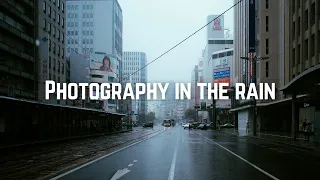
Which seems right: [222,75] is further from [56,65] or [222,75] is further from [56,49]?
[56,49]

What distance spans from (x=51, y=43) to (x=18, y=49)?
12.3m

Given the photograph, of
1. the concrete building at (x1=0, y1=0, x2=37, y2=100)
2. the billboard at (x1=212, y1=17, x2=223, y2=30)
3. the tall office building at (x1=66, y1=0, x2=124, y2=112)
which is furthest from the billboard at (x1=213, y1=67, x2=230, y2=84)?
the concrete building at (x1=0, y1=0, x2=37, y2=100)

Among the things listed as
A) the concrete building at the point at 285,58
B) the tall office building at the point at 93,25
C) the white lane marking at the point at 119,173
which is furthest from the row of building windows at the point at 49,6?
the white lane marking at the point at 119,173

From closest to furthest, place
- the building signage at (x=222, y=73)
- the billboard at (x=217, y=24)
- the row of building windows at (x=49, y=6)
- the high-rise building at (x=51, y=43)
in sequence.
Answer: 1. the high-rise building at (x=51, y=43)
2. the row of building windows at (x=49, y=6)
3. the building signage at (x=222, y=73)
4. the billboard at (x=217, y=24)

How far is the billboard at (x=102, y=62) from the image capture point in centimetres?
10850

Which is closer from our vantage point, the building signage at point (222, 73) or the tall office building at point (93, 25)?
the building signage at point (222, 73)

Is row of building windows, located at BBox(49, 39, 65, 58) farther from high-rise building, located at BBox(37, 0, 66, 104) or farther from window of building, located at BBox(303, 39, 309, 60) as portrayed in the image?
window of building, located at BBox(303, 39, 309, 60)

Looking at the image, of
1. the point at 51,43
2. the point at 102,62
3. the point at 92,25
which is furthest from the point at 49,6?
the point at 92,25

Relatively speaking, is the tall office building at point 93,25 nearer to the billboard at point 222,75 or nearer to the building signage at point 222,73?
the billboard at point 222,75

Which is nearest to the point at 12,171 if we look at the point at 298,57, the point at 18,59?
the point at 298,57

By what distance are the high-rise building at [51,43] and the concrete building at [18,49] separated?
3.90 feet

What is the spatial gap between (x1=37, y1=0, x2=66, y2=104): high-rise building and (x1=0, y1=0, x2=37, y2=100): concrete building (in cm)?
119

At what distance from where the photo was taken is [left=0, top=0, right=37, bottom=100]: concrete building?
5044 cm

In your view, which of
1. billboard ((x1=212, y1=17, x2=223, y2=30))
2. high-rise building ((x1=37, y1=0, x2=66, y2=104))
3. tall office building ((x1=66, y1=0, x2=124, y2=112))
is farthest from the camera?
billboard ((x1=212, y1=17, x2=223, y2=30))
